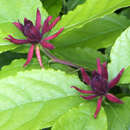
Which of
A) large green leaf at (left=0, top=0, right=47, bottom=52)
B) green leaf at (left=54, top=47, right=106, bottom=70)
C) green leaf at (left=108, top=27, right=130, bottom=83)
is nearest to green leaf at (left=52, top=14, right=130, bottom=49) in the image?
green leaf at (left=54, top=47, right=106, bottom=70)

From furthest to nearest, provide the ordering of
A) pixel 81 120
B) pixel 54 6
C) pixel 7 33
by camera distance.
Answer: pixel 54 6, pixel 7 33, pixel 81 120

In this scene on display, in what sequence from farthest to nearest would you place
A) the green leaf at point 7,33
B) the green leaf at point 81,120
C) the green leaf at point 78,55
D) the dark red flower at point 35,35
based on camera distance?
the green leaf at point 78,55, the green leaf at point 7,33, the dark red flower at point 35,35, the green leaf at point 81,120

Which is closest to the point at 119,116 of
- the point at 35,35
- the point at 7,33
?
→ the point at 35,35

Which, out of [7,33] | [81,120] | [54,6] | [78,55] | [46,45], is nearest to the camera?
[81,120]

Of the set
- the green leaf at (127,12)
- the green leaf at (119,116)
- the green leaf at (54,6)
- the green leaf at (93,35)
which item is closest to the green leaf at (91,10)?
the green leaf at (93,35)

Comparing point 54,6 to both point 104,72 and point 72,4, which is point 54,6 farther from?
point 104,72

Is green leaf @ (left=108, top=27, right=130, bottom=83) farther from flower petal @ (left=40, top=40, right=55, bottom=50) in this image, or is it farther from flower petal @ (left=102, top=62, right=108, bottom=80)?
flower petal @ (left=40, top=40, right=55, bottom=50)

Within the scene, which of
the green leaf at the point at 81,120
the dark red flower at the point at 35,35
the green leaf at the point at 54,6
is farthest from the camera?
the green leaf at the point at 54,6

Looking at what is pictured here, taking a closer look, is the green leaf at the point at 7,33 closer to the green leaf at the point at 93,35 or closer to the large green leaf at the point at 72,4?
the green leaf at the point at 93,35

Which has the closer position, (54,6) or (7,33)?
(7,33)
